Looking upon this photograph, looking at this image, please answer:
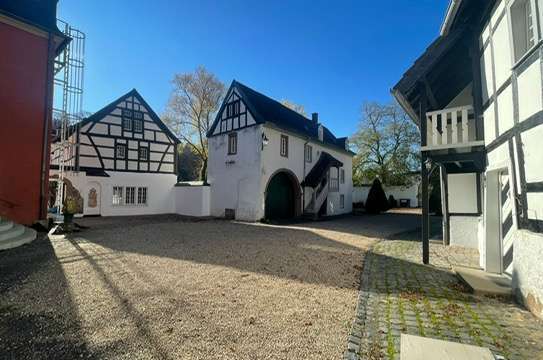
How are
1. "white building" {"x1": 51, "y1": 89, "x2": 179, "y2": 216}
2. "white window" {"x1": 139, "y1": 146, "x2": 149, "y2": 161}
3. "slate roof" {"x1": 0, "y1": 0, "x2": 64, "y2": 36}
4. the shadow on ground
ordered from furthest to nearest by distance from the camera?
"white window" {"x1": 139, "y1": 146, "x2": 149, "y2": 161} → "white building" {"x1": 51, "y1": 89, "x2": 179, "y2": 216} → "slate roof" {"x1": 0, "y1": 0, "x2": 64, "y2": 36} → the shadow on ground

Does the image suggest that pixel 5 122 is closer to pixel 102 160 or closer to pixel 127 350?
pixel 102 160

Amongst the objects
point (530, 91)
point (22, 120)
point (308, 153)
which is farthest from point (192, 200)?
point (530, 91)

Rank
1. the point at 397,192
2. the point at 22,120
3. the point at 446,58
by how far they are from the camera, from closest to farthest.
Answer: the point at 446,58
the point at 22,120
the point at 397,192

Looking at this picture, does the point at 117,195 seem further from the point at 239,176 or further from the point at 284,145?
the point at 284,145

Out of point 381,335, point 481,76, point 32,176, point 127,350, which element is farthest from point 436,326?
point 32,176

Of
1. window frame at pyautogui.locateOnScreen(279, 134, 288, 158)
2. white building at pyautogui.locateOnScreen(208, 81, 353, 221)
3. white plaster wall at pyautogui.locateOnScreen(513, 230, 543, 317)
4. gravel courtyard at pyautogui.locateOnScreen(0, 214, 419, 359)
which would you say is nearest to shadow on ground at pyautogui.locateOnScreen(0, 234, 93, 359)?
gravel courtyard at pyautogui.locateOnScreen(0, 214, 419, 359)

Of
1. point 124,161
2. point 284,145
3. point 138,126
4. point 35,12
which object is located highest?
point 35,12

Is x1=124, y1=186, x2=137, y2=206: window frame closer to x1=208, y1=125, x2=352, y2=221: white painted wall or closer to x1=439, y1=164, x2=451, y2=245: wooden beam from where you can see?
x1=208, y1=125, x2=352, y2=221: white painted wall

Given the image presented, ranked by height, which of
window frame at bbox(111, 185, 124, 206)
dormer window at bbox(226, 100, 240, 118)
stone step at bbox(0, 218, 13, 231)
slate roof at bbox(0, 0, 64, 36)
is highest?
slate roof at bbox(0, 0, 64, 36)

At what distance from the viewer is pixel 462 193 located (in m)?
8.08

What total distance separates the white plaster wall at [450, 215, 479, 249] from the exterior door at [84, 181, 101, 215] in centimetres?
1766

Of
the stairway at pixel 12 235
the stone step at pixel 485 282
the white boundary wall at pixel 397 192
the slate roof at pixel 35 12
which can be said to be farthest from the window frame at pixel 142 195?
the white boundary wall at pixel 397 192

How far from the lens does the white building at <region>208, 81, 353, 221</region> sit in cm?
1510

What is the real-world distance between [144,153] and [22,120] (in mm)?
9536
